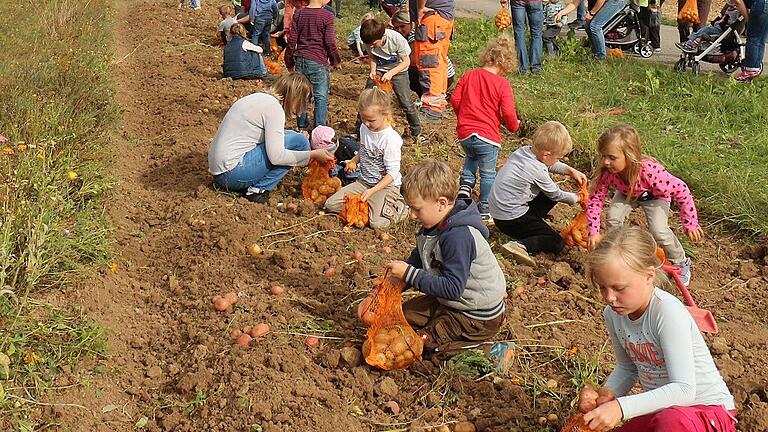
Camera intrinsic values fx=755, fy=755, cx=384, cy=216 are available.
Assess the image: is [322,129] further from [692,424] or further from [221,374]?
[692,424]

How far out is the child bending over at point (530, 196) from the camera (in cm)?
543

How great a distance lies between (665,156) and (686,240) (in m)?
1.34

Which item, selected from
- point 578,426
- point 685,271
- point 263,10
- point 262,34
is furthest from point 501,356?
point 262,34

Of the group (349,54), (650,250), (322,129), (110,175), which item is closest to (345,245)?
(322,129)

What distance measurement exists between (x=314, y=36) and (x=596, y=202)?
387 centimetres

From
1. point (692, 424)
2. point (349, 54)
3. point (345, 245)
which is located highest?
point (692, 424)

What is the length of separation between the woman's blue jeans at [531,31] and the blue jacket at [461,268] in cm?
711

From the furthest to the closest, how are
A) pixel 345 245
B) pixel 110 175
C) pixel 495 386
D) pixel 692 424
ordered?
pixel 110 175 → pixel 345 245 → pixel 495 386 → pixel 692 424

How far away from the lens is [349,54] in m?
12.2

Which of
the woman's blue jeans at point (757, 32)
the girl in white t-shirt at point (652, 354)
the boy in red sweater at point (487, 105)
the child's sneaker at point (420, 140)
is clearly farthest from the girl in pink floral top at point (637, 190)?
the woman's blue jeans at point (757, 32)

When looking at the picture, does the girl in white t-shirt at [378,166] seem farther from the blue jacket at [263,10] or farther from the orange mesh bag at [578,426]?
the blue jacket at [263,10]

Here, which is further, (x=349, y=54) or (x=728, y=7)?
(x=349, y=54)

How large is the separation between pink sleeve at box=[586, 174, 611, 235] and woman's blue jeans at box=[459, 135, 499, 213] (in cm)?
123

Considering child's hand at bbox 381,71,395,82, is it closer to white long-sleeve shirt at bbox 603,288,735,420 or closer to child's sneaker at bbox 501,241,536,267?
child's sneaker at bbox 501,241,536,267
